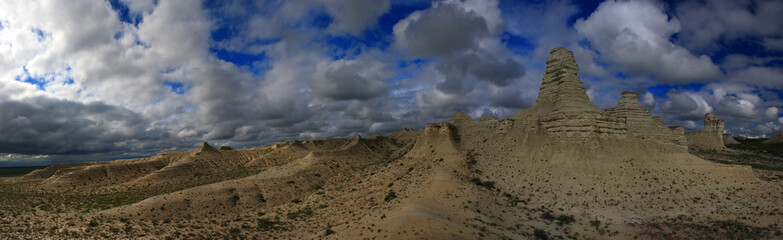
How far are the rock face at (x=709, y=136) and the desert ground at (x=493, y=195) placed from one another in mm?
37404

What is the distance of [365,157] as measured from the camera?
76375mm

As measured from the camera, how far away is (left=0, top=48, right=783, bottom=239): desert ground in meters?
30.4

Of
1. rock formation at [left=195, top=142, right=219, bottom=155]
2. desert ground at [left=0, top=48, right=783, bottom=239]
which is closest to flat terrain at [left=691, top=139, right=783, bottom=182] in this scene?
desert ground at [left=0, top=48, right=783, bottom=239]

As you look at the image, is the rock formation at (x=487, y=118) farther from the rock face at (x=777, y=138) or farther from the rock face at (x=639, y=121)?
the rock face at (x=777, y=138)

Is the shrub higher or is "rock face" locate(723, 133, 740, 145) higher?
"rock face" locate(723, 133, 740, 145)

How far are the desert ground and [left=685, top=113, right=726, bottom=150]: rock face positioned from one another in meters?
37.4

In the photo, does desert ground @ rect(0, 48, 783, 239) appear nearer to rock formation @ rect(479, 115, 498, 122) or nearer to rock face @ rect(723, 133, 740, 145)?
rock formation @ rect(479, 115, 498, 122)

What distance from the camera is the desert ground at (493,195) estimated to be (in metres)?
30.4

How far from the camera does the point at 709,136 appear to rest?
88875 millimetres

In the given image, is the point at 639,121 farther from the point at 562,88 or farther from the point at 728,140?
the point at 728,140

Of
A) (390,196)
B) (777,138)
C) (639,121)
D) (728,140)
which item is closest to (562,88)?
(639,121)

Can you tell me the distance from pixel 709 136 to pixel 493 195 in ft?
280

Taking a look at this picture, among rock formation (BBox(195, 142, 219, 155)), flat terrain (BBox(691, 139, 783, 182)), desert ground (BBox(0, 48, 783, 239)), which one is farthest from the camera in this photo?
rock formation (BBox(195, 142, 219, 155))

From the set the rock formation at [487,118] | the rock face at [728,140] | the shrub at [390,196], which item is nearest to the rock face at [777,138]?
the rock face at [728,140]
